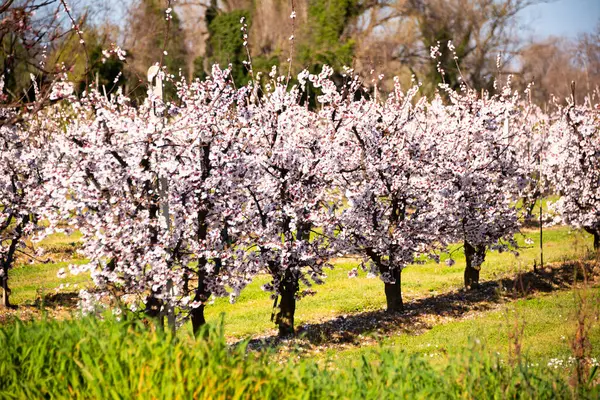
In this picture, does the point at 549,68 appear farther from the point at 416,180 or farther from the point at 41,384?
the point at 41,384

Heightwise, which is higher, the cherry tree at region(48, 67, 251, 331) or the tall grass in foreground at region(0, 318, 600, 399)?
the cherry tree at region(48, 67, 251, 331)

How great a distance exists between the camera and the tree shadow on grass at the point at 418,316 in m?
12.3

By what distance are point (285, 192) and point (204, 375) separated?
295 inches

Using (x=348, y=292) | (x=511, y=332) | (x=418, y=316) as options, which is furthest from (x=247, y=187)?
(x=348, y=292)

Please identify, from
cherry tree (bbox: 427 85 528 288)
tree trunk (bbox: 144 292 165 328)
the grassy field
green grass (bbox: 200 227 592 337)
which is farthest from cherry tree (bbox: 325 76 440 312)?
tree trunk (bbox: 144 292 165 328)

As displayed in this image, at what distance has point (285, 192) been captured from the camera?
11859mm

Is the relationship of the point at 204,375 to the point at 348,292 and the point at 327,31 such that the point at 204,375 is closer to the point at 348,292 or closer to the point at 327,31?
the point at 348,292

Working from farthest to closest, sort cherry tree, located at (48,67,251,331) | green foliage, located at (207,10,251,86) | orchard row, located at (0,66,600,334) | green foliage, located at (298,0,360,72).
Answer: green foliage, located at (207,10,251,86), green foliage, located at (298,0,360,72), orchard row, located at (0,66,600,334), cherry tree, located at (48,67,251,331)

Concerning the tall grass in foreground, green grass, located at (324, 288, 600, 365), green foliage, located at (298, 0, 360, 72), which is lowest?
green grass, located at (324, 288, 600, 365)

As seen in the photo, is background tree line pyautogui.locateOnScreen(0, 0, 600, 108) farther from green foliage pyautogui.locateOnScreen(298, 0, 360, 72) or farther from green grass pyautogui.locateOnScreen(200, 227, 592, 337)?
green grass pyautogui.locateOnScreen(200, 227, 592, 337)

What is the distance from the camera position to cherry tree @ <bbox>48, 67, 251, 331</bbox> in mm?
9398

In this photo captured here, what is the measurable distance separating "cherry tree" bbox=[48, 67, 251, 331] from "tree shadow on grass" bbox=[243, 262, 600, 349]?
2272 millimetres

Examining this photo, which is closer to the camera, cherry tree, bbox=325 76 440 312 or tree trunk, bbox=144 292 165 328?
tree trunk, bbox=144 292 165 328

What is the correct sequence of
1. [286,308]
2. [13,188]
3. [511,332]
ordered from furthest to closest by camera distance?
[13,188]
[286,308]
[511,332]
